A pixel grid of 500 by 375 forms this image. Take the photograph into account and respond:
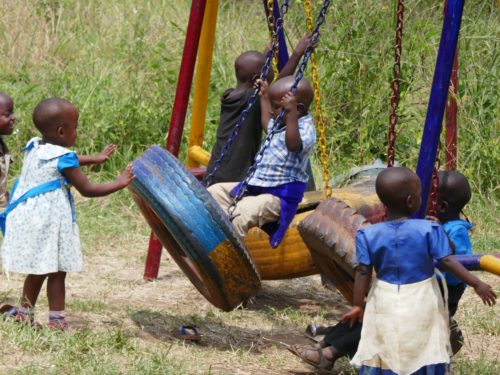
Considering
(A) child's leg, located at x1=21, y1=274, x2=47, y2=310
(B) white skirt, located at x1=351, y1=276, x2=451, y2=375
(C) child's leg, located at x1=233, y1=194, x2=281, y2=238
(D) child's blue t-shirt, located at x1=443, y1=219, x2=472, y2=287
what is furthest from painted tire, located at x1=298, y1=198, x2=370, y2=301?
(A) child's leg, located at x1=21, y1=274, x2=47, y2=310

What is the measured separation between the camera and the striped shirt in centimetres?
536

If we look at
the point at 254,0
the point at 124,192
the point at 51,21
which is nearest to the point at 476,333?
the point at 124,192

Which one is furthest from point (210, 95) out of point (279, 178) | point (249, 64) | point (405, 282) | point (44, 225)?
point (405, 282)

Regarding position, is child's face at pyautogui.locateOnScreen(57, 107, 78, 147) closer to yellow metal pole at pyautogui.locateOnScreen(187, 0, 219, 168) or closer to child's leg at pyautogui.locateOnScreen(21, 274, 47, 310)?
child's leg at pyautogui.locateOnScreen(21, 274, 47, 310)

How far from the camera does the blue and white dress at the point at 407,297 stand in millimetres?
3945

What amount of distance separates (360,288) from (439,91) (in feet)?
3.09

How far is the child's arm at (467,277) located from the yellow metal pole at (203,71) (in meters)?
2.93

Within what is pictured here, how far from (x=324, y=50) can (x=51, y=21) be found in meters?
3.13

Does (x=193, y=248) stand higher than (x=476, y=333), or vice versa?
(x=193, y=248)

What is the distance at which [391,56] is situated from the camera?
29.1 feet

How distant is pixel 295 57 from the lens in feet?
18.5

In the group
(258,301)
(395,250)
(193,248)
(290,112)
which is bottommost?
(258,301)

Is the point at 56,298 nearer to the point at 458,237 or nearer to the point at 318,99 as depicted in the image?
the point at 318,99

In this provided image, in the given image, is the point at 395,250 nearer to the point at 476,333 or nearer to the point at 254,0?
the point at 476,333
